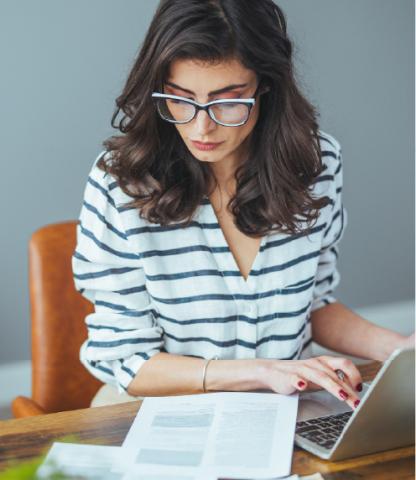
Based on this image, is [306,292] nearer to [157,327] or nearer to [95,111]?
[157,327]

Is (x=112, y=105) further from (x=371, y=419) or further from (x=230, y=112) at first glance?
(x=371, y=419)

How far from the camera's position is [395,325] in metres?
3.46

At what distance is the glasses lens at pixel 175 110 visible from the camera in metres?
1.47

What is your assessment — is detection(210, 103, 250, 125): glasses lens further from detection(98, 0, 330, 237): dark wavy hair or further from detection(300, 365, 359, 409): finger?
detection(300, 365, 359, 409): finger

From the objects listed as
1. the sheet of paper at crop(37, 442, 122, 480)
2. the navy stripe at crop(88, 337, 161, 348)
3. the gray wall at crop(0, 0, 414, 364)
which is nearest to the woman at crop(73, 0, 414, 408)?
the navy stripe at crop(88, 337, 161, 348)

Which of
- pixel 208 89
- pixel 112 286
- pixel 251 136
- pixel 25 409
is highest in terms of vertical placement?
pixel 208 89

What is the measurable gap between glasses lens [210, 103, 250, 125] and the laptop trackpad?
50 centimetres

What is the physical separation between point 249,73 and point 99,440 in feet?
2.29

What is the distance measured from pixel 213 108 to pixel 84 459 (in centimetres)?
65

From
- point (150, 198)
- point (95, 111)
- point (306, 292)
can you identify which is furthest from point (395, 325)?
point (150, 198)

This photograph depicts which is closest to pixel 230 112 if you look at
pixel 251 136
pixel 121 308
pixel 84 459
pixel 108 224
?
pixel 251 136

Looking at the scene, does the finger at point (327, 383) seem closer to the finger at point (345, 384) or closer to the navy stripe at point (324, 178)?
the finger at point (345, 384)

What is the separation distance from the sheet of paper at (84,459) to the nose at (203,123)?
0.59 metres

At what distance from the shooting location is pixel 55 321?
1812 mm
